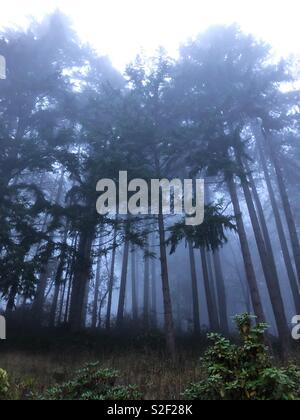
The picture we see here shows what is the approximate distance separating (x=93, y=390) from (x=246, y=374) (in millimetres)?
3282

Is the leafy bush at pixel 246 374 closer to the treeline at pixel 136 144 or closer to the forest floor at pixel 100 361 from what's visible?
the forest floor at pixel 100 361

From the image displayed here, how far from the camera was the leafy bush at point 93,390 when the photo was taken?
677 centimetres

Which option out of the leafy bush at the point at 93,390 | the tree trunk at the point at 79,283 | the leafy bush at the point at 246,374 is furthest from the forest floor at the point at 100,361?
the leafy bush at the point at 246,374

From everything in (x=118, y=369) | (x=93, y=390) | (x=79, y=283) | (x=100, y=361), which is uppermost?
(x=79, y=283)

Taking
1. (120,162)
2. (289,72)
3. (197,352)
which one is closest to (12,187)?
(120,162)

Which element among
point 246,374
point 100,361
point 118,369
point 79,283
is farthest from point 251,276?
point 246,374

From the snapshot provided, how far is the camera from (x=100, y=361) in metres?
11.5

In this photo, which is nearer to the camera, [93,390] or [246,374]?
[246,374]

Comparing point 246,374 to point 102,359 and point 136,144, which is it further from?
point 136,144

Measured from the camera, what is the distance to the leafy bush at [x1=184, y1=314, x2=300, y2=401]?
5.53 m

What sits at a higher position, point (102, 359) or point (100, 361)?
point (102, 359)

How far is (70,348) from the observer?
43.7ft

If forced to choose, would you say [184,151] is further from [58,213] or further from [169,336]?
[169,336]

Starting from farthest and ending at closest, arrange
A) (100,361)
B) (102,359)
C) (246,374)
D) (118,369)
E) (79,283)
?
(79,283) → (102,359) → (100,361) → (118,369) → (246,374)
